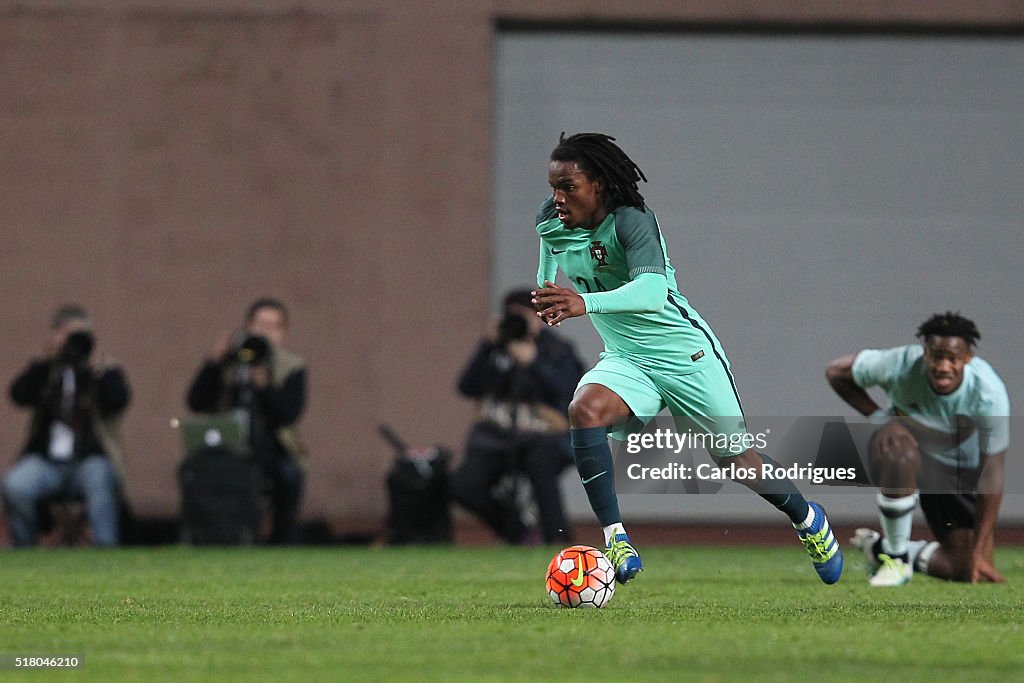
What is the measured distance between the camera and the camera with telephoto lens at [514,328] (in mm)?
11938

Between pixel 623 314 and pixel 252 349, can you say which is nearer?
pixel 623 314

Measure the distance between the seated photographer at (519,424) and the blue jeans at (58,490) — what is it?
2482mm

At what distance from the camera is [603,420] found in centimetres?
643

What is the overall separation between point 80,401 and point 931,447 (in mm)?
6371

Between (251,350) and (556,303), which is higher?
(251,350)

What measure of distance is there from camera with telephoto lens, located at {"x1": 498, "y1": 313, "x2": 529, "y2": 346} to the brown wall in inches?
118

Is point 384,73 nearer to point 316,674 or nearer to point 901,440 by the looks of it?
point 901,440

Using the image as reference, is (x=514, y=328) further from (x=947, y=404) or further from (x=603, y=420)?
(x=603, y=420)

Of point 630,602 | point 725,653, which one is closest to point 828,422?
point 630,602

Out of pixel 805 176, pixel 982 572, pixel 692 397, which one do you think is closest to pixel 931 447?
pixel 982 572

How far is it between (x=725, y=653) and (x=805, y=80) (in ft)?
37.1

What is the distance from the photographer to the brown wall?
14852 mm

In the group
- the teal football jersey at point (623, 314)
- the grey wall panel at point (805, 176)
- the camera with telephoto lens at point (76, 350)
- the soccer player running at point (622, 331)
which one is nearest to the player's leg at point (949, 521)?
the soccer player running at point (622, 331)

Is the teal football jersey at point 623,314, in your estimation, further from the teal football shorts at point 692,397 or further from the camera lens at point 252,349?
the camera lens at point 252,349
